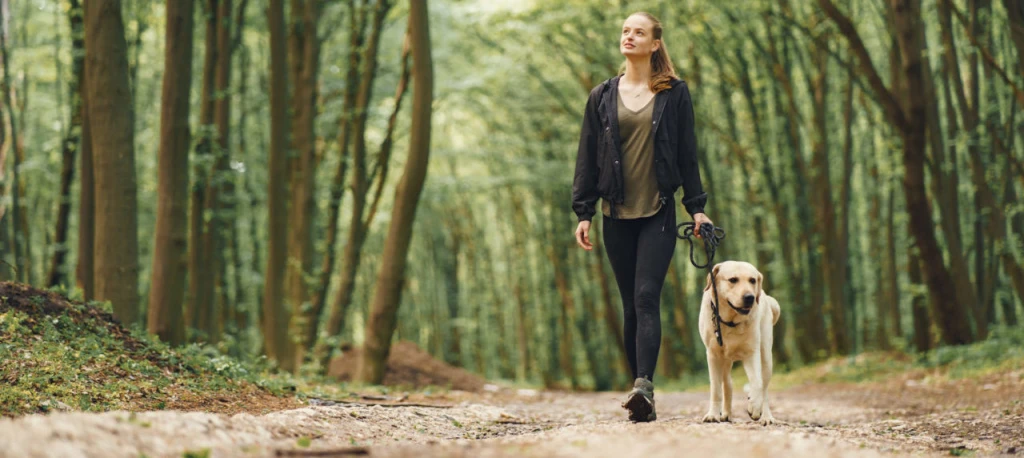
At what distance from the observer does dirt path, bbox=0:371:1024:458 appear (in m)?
3.40

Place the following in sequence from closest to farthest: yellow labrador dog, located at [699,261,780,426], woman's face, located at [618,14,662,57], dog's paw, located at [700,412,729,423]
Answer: yellow labrador dog, located at [699,261,780,426]
dog's paw, located at [700,412,729,423]
woman's face, located at [618,14,662,57]

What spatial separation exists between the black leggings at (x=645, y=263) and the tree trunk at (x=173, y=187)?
4.43 metres

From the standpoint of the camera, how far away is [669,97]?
5746mm

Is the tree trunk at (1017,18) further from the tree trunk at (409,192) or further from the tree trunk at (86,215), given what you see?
the tree trunk at (86,215)

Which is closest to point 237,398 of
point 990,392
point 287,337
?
point 287,337

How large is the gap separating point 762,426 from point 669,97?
1.98m

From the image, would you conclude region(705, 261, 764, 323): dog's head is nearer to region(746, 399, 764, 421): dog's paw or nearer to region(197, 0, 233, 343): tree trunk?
region(746, 399, 764, 421): dog's paw

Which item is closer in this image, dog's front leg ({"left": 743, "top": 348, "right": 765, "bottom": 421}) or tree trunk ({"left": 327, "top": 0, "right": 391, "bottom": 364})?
dog's front leg ({"left": 743, "top": 348, "right": 765, "bottom": 421})

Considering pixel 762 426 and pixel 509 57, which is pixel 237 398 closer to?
pixel 762 426

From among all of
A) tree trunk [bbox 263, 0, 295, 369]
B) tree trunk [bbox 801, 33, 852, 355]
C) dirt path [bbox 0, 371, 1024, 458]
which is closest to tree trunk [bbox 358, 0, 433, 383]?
tree trunk [bbox 263, 0, 295, 369]

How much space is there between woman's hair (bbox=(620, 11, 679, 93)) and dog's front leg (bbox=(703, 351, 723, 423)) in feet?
5.30

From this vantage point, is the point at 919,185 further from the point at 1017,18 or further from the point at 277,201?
the point at 277,201

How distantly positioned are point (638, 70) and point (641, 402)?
2.01m

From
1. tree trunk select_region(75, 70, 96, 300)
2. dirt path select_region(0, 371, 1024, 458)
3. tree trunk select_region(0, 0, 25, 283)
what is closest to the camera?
dirt path select_region(0, 371, 1024, 458)
